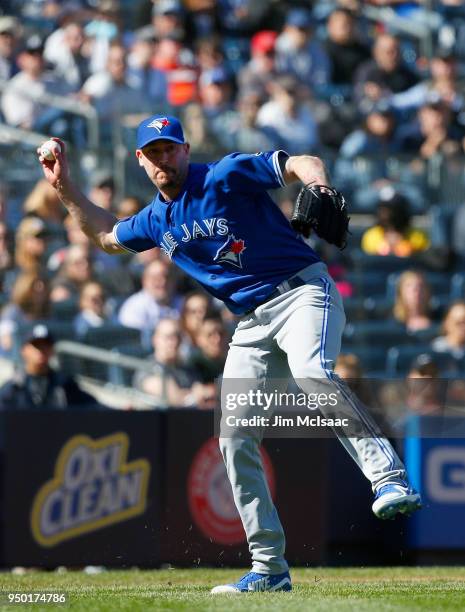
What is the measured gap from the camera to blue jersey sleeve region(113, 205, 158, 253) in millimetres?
6816

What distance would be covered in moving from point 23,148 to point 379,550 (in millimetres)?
5438

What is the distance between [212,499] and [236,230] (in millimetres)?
3499

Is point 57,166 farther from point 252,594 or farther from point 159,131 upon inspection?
point 252,594

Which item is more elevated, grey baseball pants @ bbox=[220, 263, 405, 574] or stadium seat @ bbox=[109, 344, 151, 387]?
stadium seat @ bbox=[109, 344, 151, 387]

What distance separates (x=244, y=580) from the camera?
258 inches

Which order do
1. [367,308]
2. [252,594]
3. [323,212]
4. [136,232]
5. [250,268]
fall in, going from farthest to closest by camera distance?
[367,308] < [136,232] < [250,268] < [252,594] < [323,212]

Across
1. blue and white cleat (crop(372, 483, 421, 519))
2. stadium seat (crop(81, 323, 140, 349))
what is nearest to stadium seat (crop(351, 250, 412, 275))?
stadium seat (crop(81, 323, 140, 349))

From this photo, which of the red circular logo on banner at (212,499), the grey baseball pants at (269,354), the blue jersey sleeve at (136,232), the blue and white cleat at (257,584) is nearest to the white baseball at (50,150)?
the blue jersey sleeve at (136,232)

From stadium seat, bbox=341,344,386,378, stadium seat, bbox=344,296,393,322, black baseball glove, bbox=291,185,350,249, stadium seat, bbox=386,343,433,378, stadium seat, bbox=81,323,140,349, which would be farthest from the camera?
stadium seat, bbox=344,296,393,322

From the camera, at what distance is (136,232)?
688 cm

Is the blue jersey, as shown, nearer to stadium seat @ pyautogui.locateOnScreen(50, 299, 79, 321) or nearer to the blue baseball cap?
the blue baseball cap

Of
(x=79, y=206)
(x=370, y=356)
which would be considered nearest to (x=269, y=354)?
(x=79, y=206)

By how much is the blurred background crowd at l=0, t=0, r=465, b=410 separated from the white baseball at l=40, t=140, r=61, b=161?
2.73 metres

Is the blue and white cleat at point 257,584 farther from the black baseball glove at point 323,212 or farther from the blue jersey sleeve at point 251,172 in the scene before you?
the blue jersey sleeve at point 251,172
